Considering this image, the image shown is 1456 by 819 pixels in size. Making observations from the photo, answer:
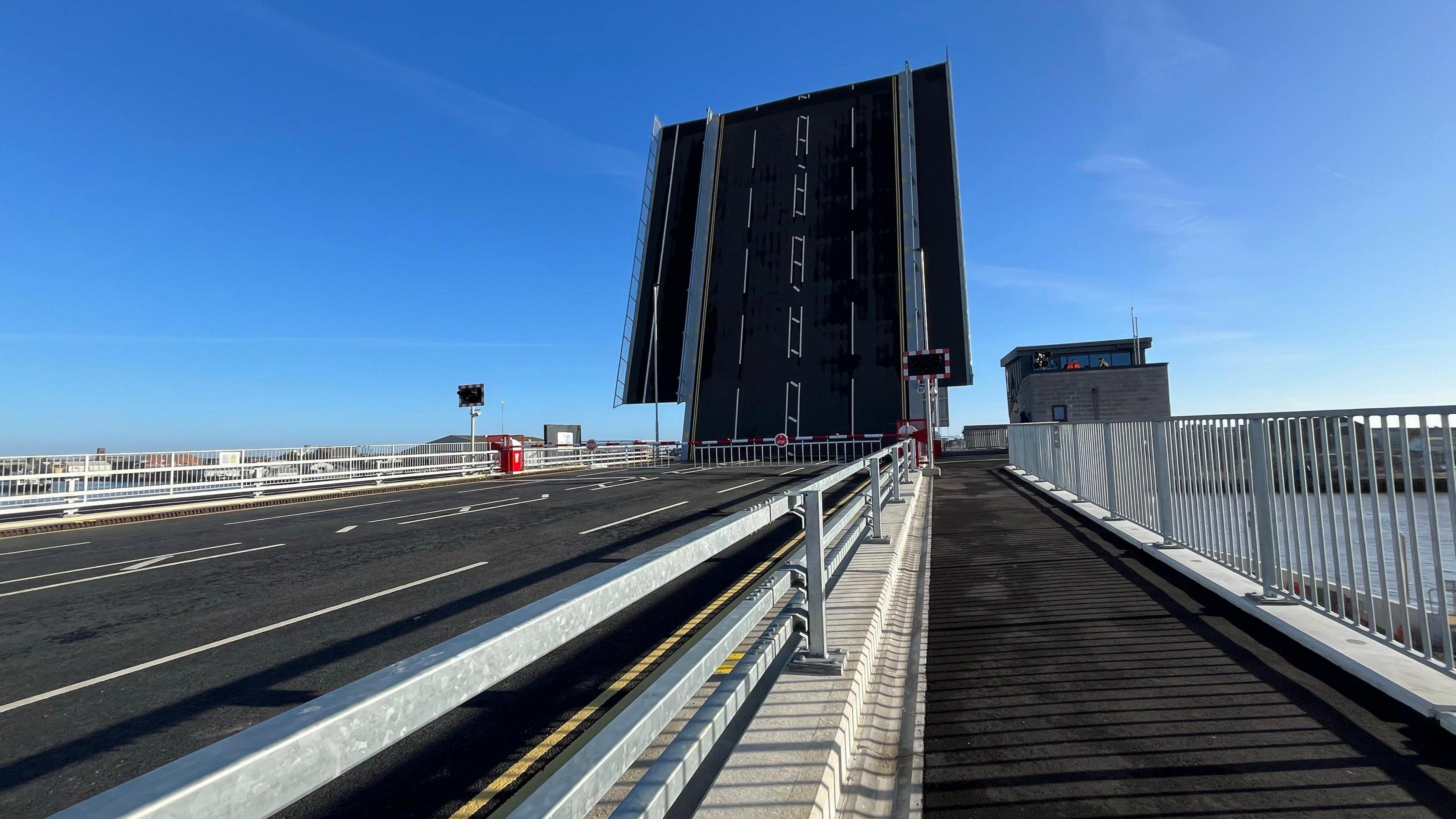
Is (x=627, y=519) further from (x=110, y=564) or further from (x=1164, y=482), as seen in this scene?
(x=1164, y=482)

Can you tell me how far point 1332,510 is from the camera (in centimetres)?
425

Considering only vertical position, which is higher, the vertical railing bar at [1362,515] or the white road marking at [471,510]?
the vertical railing bar at [1362,515]

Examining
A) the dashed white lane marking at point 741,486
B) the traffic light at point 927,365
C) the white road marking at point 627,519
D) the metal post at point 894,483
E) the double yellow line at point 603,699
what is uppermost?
the traffic light at point 927,365

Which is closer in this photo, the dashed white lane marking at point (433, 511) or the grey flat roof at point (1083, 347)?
the dashed white lane marking at point (433, 511)

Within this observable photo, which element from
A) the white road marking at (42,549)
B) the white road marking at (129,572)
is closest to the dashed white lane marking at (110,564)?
the white road marking at (129,572)

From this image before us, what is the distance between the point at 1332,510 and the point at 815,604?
3.32 meters

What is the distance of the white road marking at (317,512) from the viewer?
43.3ft

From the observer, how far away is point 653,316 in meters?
30.0

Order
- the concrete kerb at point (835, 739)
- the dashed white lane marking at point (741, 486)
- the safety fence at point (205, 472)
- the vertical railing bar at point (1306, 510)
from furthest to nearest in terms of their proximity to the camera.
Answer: the dashed white lane marking at point (741, 486) < the safety fence at point (205, 472) < the vertical railing bar at point (1306, 510) < the concrete kerb at point (835, 739)

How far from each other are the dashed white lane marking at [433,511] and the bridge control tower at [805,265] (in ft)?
43.0

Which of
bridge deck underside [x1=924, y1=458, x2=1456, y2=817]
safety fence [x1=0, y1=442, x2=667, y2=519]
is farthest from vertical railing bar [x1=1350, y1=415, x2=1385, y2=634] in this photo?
safety fence [x1=0, y1=442, x2=667, y2=519]

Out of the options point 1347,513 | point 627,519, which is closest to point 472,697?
point 1347,513

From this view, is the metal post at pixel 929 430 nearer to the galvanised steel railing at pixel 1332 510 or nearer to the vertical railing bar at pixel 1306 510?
the galvanised steel railing at pixel 1332 510

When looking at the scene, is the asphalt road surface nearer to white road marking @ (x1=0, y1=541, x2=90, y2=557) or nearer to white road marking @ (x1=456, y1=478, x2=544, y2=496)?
white road marking @ (x1=0, y1=541, x2=90, y2=557)
